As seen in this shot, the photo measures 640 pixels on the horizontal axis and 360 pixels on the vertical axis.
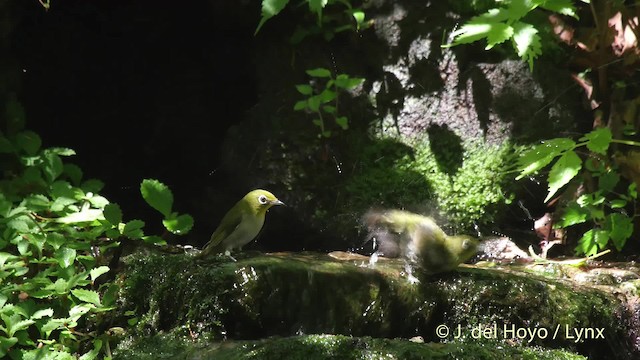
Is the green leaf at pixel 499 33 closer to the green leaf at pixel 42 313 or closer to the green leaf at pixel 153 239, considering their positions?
the green leaf at pixel 153 239

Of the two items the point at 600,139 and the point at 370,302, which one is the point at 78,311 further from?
the point at 600,139

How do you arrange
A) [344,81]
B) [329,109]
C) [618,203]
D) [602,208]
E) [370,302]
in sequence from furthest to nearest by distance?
[329,109]
[344,81]
[602,208]
[618,203]
[370,302]

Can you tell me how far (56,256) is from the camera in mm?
2902

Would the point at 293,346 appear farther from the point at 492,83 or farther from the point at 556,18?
the point at 556,18

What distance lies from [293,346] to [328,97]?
8.60 feet

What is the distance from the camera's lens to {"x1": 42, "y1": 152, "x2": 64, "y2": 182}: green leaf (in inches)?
137

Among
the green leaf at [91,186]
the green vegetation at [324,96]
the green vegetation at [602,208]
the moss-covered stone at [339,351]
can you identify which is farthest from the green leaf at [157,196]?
the green vegetation at [602,208]

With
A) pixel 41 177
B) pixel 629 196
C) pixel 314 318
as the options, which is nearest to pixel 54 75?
pixel 41 177

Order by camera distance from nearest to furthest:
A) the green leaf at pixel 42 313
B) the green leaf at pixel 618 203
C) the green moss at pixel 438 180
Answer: the green leaf at pixel 42 313, the green leaf at pixel 618 203, the green moss at pixel 438 180

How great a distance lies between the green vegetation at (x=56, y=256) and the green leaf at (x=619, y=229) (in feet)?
8.78

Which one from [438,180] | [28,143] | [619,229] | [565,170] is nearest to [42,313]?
[28,143]

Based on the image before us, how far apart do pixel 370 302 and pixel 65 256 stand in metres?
1.46

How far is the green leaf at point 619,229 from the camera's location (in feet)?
13.3

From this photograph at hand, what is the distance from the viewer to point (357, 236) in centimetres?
455
